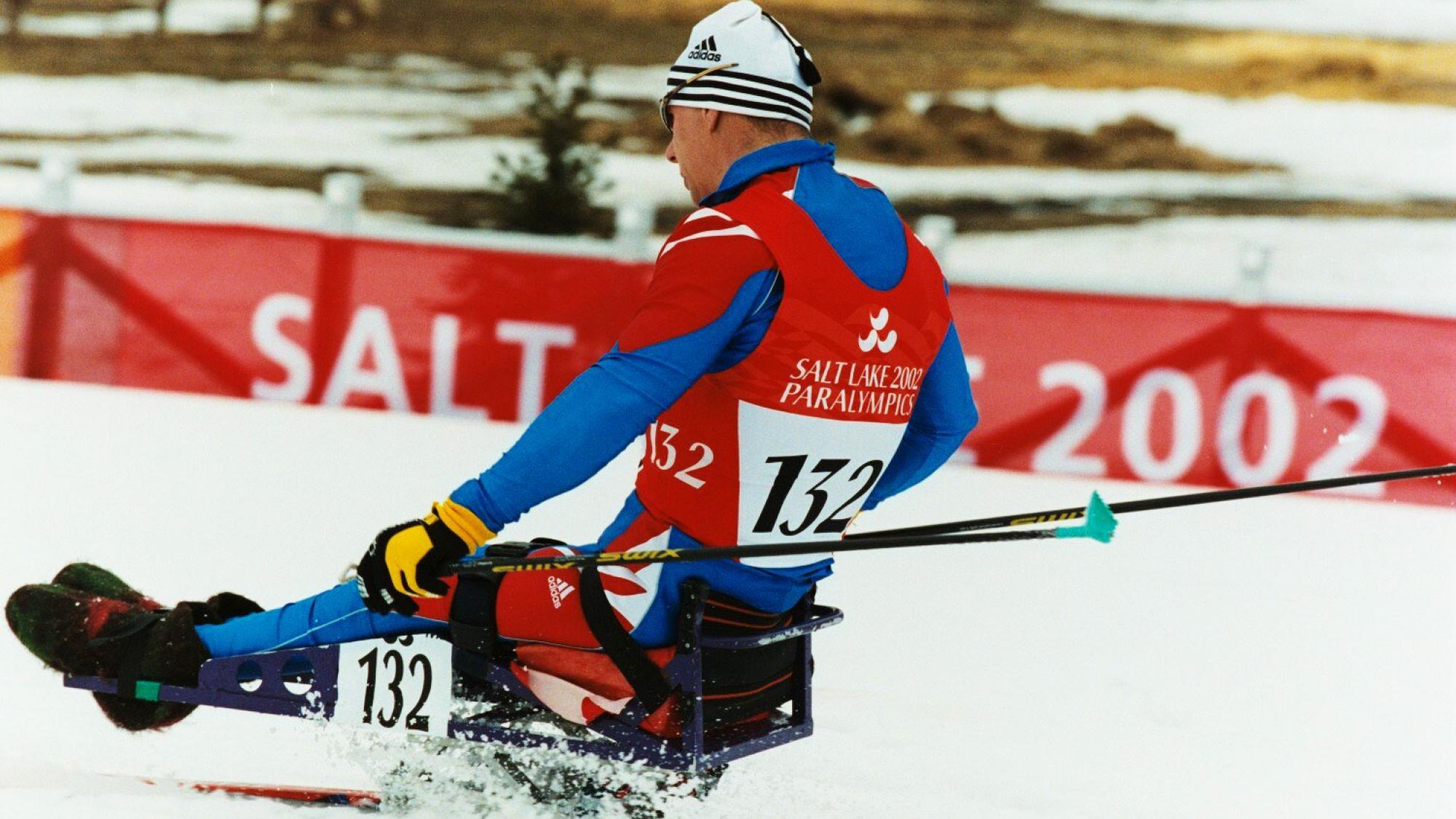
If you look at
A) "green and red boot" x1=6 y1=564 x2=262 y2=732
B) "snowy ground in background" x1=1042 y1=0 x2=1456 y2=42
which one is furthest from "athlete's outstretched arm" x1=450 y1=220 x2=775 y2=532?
"snowy ground in background" x1=1042 y1=0 x2=1456 y2=42

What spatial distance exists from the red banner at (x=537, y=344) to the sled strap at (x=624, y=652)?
5857 millimetres

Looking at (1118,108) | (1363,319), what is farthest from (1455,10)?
(1363,319)

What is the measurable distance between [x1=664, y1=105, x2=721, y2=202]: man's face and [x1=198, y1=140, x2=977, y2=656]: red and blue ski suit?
85 millimetres

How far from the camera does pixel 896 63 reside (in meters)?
21.0

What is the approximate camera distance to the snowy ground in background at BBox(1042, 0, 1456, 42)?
69.9 ft

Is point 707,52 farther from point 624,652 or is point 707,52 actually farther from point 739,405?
point 624,652

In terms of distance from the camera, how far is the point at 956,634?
17.2 ft

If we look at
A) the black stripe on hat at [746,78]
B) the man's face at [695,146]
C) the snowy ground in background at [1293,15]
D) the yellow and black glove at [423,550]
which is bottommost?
the yellow and black glove at [423,550]

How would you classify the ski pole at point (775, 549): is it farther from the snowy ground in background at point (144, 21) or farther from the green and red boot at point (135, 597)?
the snowy ground in background at point (144, 21)

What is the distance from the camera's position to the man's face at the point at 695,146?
296cm

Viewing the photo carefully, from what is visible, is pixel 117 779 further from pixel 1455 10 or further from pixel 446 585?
pixel 1455 10

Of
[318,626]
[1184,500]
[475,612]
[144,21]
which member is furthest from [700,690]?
[144,21]

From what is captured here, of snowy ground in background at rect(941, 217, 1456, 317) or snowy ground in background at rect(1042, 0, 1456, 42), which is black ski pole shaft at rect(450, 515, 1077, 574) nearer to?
snowy ground in background at rect(941, 217, 1456, 317)

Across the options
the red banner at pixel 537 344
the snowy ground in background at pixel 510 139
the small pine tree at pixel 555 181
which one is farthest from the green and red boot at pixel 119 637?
the snowy ground in background at pixel 510 139
